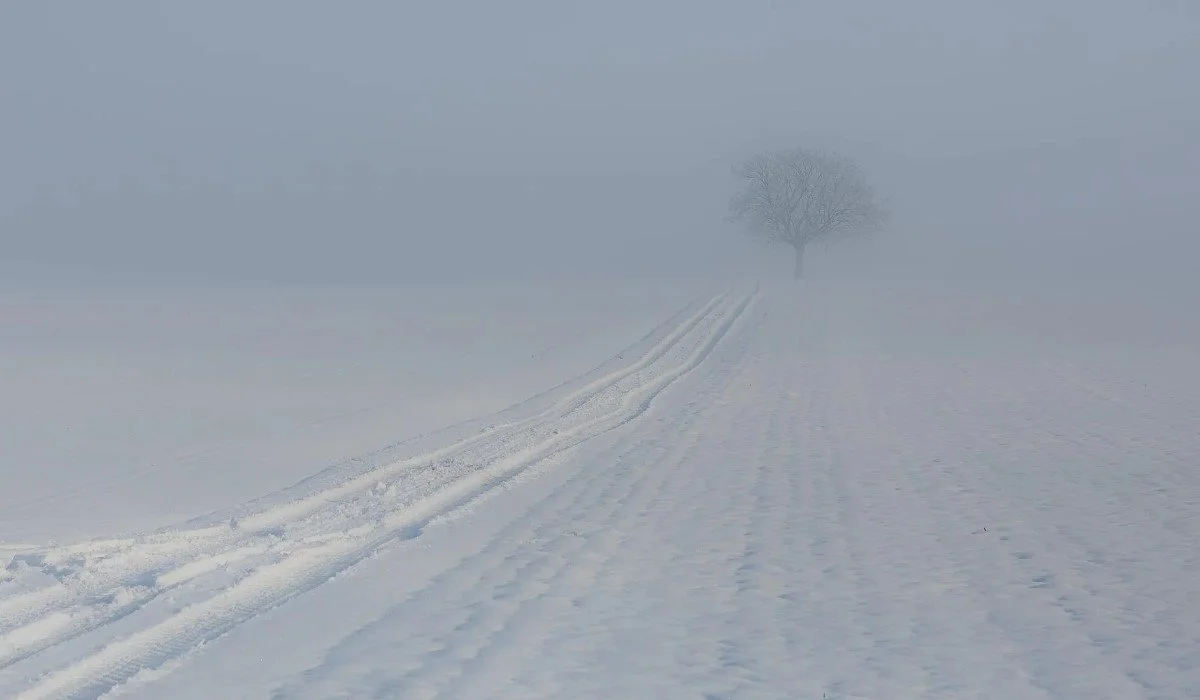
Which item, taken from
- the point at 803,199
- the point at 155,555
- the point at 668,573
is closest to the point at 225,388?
the point at 155,555

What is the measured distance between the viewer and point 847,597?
24.5 feet

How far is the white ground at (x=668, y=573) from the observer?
6004 mm

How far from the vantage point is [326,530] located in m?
9.02

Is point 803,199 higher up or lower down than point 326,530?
higher up

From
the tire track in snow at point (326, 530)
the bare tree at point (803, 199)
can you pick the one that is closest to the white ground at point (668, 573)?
the tire track in snow at point (326, 530)

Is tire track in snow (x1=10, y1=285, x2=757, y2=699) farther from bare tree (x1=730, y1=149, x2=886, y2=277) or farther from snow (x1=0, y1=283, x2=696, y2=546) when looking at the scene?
bare tree (x1=730, y1=149, x2=886, y2=277)

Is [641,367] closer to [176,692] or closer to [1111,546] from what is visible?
[1111,546]

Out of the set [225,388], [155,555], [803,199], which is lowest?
[225,388]

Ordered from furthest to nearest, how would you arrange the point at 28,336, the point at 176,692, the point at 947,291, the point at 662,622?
the point at 947,291 → the point at 28,336 → the point at 662,622 → the point at 176,692

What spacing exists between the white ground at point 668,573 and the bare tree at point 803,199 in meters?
54.2

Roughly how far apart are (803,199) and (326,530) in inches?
2480

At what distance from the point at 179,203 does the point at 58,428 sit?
123 m

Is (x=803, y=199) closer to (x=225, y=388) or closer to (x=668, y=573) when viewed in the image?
(x=225, y=388)

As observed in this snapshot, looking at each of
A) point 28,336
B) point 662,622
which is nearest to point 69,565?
point 662,622
